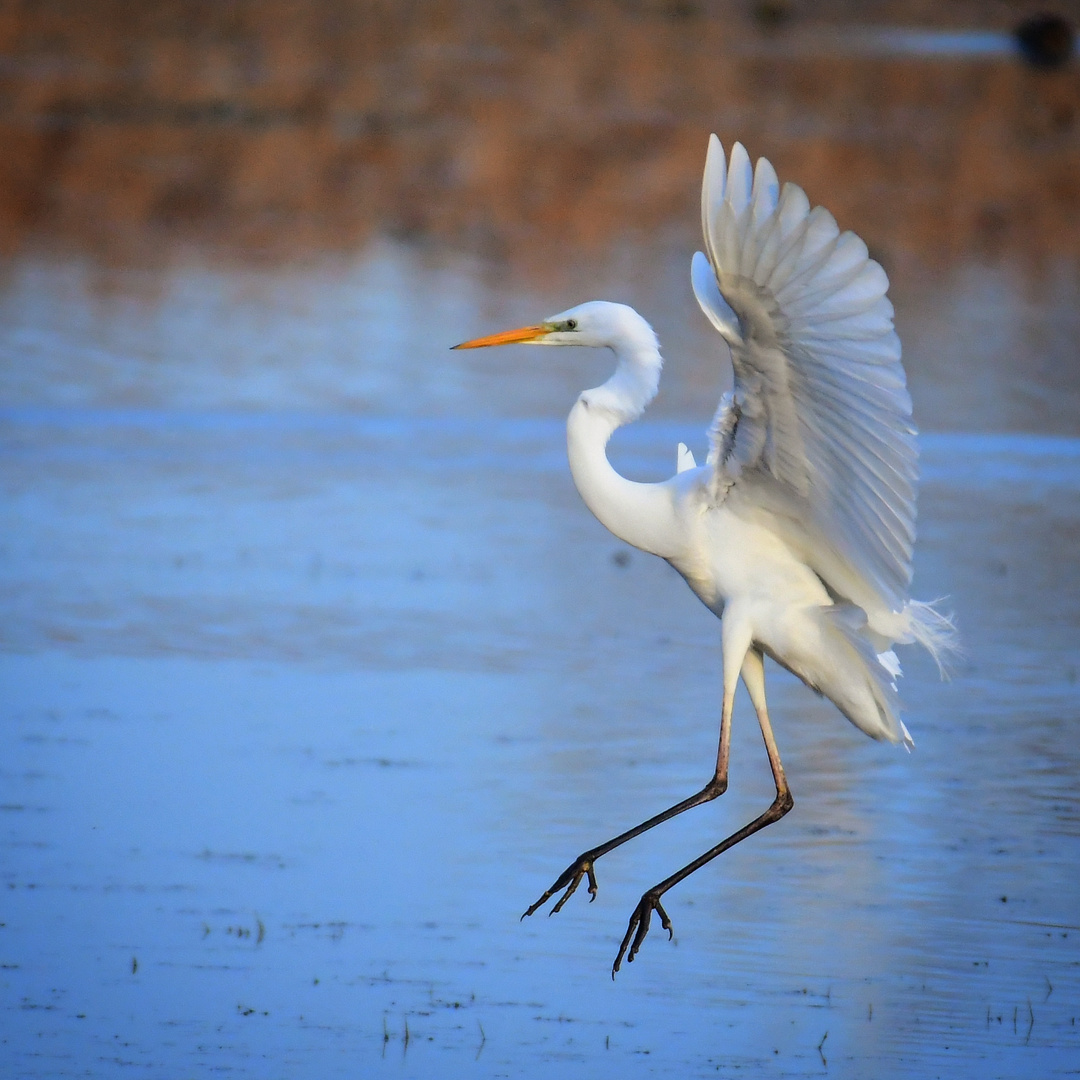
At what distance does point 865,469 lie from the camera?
4.62 metres

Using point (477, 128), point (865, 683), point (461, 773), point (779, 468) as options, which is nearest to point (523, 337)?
point (779, 468)

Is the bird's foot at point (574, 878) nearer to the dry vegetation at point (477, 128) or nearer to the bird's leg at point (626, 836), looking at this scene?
the bird's leg at point (626, 836)

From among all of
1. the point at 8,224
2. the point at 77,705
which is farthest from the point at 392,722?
the point at 8,224

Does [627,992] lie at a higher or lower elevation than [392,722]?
higher

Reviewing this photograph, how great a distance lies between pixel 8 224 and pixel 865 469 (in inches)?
564

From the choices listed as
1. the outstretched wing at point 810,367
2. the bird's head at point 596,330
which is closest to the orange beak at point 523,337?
the bird's head at point 596,330

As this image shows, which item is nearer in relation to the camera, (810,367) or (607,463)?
(810,367)

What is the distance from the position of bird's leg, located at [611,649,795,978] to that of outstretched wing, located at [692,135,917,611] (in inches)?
17.4

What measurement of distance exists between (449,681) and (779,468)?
2.55m

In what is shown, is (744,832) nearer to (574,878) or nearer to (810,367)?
(574,878)

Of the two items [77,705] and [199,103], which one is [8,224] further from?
[77,705]

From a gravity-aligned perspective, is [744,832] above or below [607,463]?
below

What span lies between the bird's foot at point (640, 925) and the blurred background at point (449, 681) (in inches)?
Result: 3.9

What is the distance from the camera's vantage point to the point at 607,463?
16.4 ft
